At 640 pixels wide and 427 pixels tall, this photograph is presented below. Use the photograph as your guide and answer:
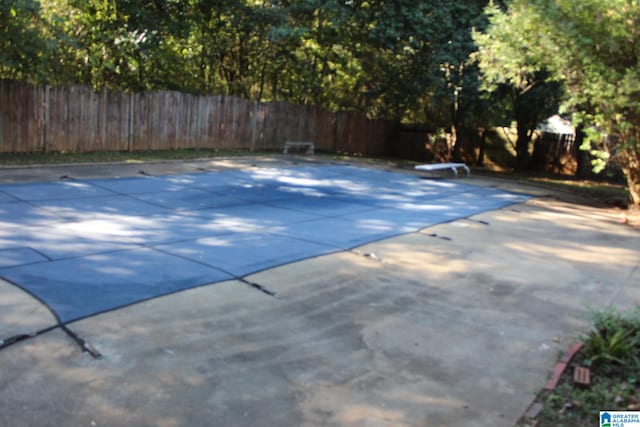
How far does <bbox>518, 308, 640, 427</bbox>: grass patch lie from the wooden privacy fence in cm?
1221

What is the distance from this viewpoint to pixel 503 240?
26.4ft

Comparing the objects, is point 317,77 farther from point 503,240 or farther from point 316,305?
point 316,305

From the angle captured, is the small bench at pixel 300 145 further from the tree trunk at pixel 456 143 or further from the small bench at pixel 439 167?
the tree trunk at pixel 456 143

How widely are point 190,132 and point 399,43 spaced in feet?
23.6

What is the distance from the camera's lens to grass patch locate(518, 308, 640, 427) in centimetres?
332

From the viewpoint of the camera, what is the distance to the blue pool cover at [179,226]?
5.00 meters

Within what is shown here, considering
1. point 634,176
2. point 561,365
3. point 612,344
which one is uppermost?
point 634,176

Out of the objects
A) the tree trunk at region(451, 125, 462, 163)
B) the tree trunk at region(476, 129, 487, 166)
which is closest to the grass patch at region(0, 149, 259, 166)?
the tree trunk at region(451, 125, 462, 163)

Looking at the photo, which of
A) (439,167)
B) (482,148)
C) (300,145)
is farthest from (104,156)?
(482,148)

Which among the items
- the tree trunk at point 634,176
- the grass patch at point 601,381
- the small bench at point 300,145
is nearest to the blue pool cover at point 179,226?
the tree trunk at point 634,176

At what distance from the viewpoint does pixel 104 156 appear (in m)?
13.2

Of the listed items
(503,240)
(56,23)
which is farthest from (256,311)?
(56,23)

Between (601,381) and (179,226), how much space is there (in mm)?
5223

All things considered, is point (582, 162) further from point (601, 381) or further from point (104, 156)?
point (601, 381)
